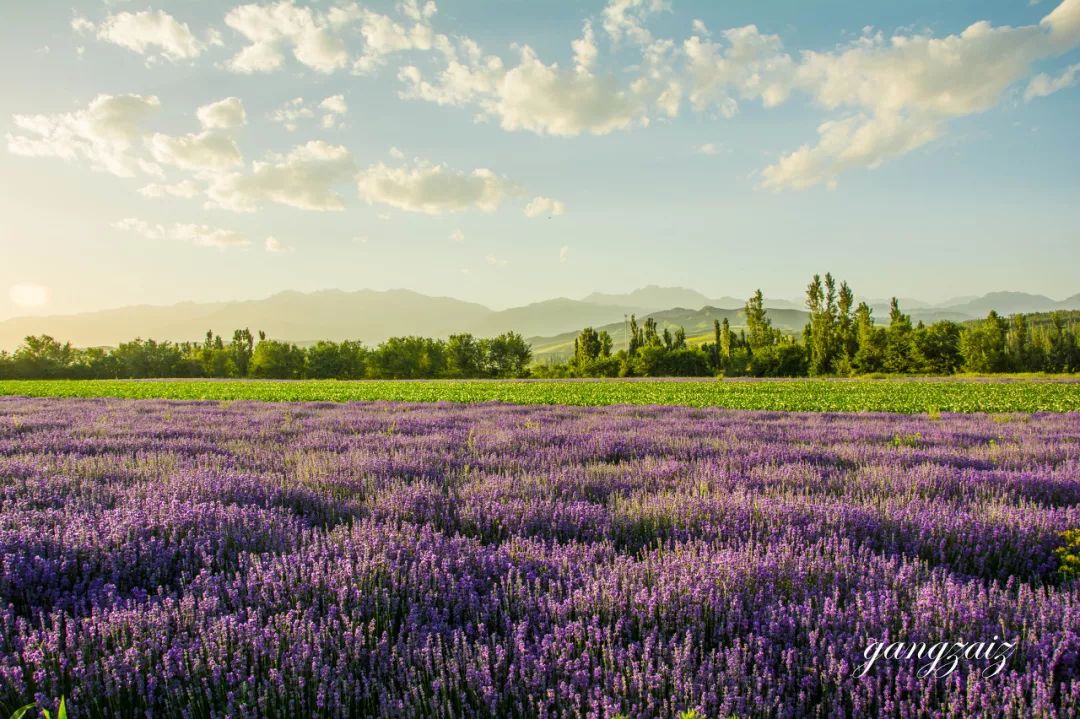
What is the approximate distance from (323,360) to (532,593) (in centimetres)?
9723

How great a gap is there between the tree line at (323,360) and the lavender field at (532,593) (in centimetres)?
8199

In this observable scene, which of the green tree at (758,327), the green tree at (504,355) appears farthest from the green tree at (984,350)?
the green tree at (504,355)

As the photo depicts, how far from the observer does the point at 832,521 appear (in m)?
3.79

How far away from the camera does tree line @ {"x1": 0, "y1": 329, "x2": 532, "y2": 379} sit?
9006 cm

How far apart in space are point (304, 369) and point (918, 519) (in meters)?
100

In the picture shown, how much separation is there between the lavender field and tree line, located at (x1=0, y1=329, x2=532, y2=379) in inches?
3228

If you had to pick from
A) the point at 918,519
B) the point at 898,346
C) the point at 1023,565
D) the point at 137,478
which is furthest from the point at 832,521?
the point at 898,346

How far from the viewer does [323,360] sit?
3644 inches

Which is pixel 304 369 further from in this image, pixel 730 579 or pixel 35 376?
pixel 730 579

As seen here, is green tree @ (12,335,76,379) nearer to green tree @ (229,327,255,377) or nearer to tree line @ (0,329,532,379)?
tree line @ (0,329,532,379)

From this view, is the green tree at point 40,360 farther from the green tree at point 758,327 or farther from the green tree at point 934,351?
the green tree at point 934,351

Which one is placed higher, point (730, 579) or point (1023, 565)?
point (730, 579)
